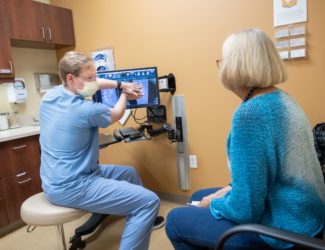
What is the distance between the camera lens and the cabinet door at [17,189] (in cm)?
225

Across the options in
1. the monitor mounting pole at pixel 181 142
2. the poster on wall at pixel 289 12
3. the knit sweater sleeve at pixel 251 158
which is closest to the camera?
the knit sweater sleeve at pixel 251 158

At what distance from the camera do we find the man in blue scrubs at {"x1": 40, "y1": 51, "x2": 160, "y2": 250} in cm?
147

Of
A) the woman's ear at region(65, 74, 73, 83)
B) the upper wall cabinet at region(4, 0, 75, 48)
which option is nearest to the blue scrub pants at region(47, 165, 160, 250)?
the woman's ear at region(65, 74, 73, 83)

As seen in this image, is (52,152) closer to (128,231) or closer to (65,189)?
(65,189)

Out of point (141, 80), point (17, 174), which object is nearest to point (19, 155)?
point (17, 174)

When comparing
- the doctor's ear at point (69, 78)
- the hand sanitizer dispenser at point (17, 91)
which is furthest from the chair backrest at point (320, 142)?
the hand sanitizer dispenser at point (17, 91)

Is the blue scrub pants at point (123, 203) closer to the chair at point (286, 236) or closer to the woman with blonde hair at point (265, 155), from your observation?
the woman with blonde hair at point (265, 155)

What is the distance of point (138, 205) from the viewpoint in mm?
1525

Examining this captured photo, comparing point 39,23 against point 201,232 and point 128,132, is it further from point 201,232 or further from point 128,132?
point 201,232

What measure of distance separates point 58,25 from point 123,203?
2080mm

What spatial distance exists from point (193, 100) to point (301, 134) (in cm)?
146

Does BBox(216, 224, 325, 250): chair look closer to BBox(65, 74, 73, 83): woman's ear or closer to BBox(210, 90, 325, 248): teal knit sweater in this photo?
BBox(210, 90, 325, 248): teal knit sweater

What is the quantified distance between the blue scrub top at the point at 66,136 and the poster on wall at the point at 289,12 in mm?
1305

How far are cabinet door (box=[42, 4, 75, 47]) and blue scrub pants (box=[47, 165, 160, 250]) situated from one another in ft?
5.93
